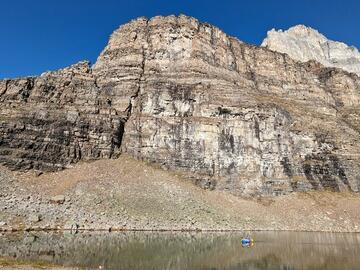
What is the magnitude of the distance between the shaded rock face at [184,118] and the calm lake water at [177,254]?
42594 mm

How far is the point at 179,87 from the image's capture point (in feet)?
384

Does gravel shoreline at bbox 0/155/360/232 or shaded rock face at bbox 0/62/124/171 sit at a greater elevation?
shaded rock face at bbox 0/62/124/171

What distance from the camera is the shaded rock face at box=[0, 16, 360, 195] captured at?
3930 inches

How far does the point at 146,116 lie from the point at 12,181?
41.5 meters

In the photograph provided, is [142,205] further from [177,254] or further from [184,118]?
[184,118]

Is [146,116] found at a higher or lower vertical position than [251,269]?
higher

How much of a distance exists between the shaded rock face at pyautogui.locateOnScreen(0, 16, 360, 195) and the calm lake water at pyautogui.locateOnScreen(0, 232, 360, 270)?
42.6 m

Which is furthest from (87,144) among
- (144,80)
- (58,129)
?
(144,80)

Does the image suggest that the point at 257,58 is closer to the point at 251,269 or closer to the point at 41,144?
the point at 41,144

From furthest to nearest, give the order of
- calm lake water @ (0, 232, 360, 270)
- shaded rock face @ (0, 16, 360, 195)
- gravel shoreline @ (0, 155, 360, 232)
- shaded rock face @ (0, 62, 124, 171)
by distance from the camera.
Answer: shaded rock face @ (0, 16, 360, 195) → shaded rock face @ (0, 62, 124, 171) → gravel shoreline @ (0, 155, 360, 232) → calm lake water @ (0, 232, 360, 270)

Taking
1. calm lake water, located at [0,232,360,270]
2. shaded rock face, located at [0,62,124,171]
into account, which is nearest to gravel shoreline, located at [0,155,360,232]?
shaded rock face, located at [0,62,124,171]

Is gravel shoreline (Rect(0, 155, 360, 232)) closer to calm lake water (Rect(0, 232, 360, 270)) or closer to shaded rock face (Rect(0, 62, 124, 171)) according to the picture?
shaded rock face (Rect(0, 62, 124, 171))

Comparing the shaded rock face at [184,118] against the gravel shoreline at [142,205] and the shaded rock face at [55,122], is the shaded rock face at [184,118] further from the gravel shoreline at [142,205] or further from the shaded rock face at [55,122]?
the gravel shoreline at [142,205]

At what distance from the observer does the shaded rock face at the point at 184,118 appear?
3930 inches
